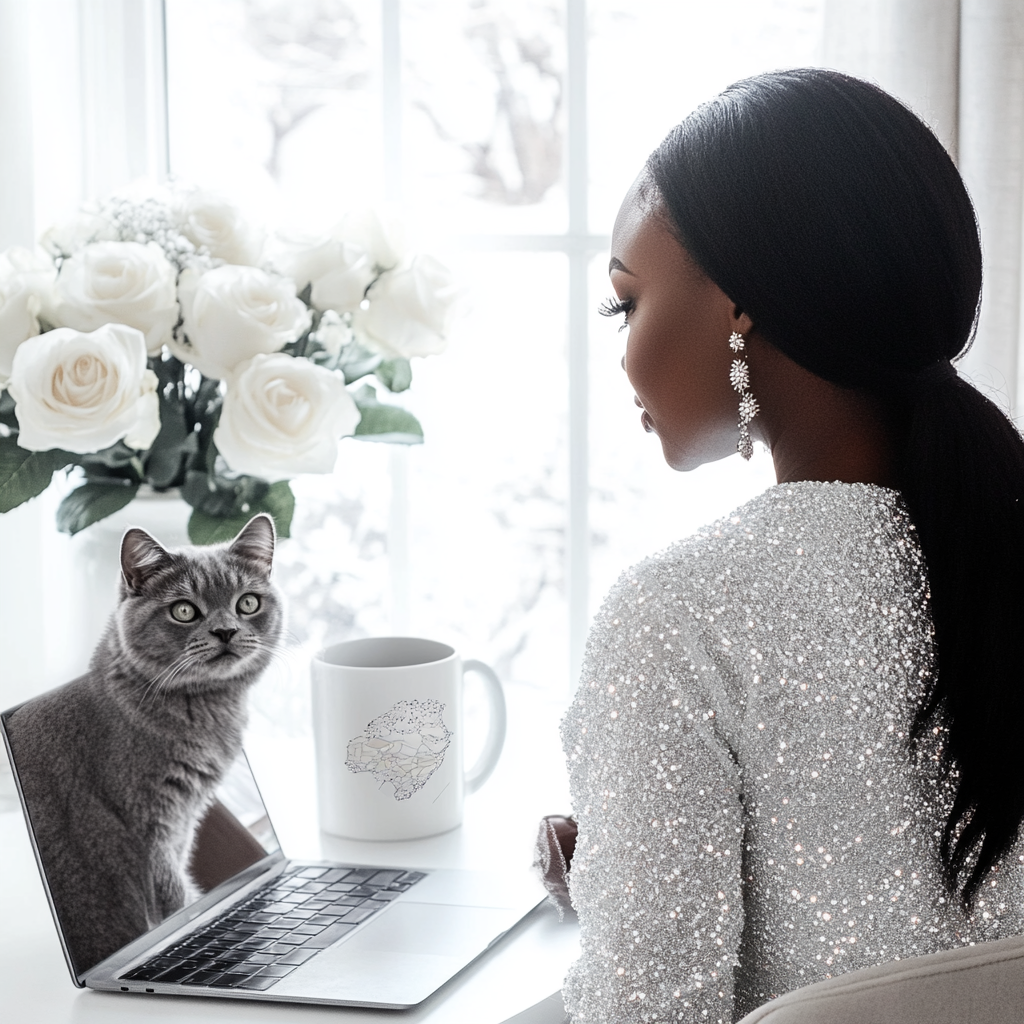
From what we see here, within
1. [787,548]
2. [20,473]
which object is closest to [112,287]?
[20,473]

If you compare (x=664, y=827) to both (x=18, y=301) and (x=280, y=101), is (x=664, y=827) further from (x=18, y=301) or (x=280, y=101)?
(x=280, y=101)

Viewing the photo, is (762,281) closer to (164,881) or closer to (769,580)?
(769,580)

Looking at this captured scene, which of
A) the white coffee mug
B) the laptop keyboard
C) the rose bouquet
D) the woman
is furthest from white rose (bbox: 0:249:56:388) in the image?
the woman

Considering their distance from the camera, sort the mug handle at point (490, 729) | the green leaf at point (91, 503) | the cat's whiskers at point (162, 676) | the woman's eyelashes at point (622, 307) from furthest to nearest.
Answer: the mug handle at point (490, 729), the green leaf at point (91, 503), the cat's whiskers at point (162, 676), the woman's eyelashes at point (622, 307)

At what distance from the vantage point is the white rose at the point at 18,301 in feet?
3.34

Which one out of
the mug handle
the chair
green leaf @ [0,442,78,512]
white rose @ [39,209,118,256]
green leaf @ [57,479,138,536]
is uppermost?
white rose @ [39,209,118,256]

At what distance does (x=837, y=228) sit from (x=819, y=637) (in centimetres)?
23

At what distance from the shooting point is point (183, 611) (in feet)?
3.20

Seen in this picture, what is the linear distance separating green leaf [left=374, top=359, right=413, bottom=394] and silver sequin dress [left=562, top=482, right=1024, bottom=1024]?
610 mm

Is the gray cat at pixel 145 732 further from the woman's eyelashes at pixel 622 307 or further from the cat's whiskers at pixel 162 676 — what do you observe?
the woman's eyelashes at pixel 622 307

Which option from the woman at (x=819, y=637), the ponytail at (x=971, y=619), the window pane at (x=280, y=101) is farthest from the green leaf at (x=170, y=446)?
the ponytail at (x=971, y=619)

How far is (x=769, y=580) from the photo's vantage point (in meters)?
0.65

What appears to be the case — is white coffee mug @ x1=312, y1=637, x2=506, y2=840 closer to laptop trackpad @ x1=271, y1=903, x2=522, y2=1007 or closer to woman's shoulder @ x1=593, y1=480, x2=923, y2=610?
laptop trackpad @ x1=271, y1=903, x2=522, y2=1007

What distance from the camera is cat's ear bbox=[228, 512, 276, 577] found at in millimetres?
1016
